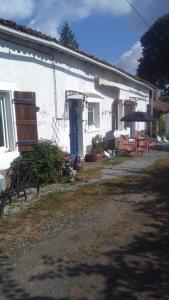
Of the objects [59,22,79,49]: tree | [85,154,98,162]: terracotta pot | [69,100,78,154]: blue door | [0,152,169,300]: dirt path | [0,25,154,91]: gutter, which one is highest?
[59,22,79,49]: tree

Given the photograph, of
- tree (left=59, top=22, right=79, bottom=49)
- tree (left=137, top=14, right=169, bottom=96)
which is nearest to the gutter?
tree (left=137, top=14, right=169, bottom=96)

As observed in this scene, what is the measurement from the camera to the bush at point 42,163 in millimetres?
7262

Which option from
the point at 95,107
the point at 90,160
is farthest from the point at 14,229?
the point at 95,107

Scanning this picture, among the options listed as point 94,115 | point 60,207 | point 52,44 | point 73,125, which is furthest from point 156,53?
point 60,207

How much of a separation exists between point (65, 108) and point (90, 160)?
7.55 feet

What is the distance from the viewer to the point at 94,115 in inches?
496

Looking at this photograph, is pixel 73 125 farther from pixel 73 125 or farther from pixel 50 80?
pixel 50 80

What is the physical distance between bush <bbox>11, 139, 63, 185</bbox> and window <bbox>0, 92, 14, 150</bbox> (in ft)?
1.44

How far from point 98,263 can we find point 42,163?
154 inches

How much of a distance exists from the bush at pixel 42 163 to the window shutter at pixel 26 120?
0.19 meters

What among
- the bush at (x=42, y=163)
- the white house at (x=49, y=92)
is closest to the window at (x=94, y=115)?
the white house at (x=49, y=92)

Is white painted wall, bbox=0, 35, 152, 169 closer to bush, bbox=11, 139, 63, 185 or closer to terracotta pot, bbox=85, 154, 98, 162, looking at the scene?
terracotta pot, bbox=85, 154, 98, 162

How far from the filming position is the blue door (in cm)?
1041

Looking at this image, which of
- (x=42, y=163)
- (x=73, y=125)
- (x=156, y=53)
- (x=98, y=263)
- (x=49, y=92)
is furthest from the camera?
(x=156, y=53)
